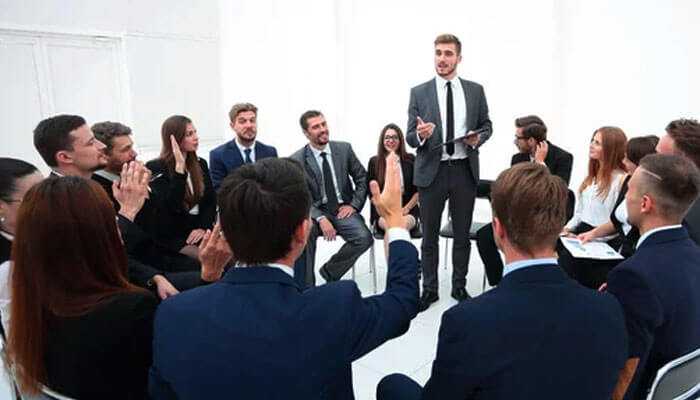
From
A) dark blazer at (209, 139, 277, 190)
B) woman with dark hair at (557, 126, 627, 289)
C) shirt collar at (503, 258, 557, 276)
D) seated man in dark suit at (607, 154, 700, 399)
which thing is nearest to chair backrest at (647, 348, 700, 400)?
seated man in dark suit at (607, 154, 700, 399)

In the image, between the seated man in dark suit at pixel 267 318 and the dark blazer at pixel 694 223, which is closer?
Result: the seated man in dark suit at pixel 267 318

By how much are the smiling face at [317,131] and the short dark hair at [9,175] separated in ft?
6.48

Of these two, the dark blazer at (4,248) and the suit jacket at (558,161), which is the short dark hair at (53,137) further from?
the suit jacket at (558,161)

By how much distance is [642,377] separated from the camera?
1.29 metres

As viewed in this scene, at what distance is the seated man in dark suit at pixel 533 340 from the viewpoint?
0.97 metres

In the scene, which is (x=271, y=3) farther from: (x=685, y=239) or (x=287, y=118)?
(x=685, y=239)

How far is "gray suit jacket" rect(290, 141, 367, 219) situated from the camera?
3.50m

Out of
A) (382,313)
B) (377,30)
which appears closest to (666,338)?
(382,313)

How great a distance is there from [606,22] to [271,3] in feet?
11.8

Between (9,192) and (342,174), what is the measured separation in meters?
2.21

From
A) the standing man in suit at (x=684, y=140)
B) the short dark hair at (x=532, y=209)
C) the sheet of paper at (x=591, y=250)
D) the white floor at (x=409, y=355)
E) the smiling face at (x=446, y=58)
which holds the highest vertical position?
the smiling face at (x=446, y=58)

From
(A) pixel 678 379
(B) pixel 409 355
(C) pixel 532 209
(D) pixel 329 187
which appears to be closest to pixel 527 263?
(C) pixel 532 209

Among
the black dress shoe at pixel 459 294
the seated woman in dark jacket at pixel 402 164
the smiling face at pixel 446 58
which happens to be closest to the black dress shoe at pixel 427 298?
the black dress shoe at pixel 459 294

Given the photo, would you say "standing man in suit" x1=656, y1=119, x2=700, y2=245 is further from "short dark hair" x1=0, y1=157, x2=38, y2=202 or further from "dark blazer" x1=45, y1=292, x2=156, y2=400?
"short dark hair" x1=0, y1=157, x2=38, y2=202
